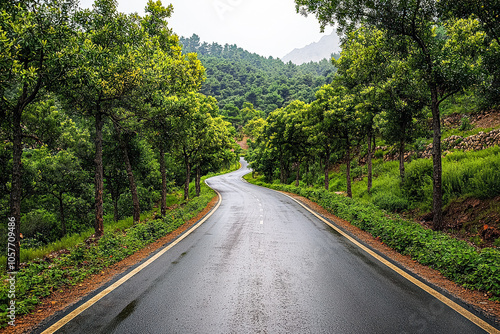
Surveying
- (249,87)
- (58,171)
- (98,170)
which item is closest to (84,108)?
(98,170)

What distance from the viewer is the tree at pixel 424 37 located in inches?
300

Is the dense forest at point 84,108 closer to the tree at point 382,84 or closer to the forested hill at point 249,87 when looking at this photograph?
the tree at point 382,84

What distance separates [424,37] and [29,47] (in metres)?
10.3

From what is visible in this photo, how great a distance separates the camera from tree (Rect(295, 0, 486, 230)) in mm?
7631

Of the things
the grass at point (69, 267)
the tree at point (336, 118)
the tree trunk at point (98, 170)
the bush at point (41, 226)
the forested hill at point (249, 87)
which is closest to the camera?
the grass at point (69, 267)

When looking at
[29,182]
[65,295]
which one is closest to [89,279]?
[65,295]

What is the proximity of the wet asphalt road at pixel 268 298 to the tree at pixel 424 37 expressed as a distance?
480cm

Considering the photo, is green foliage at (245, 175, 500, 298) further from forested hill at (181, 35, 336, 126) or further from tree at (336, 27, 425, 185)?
forested hill at (181, 35, 336, 126)

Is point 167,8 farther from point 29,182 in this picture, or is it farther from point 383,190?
point 383,190

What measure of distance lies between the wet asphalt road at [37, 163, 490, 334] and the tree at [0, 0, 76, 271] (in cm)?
424

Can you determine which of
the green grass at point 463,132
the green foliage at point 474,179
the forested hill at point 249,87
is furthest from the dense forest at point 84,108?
the forested hill at point 249,87

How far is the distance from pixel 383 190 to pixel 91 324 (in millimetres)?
17404

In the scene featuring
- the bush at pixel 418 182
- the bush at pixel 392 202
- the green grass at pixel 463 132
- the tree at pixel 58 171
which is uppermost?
the green grass at pixel 463 132

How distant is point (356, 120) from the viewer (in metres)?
14.9
